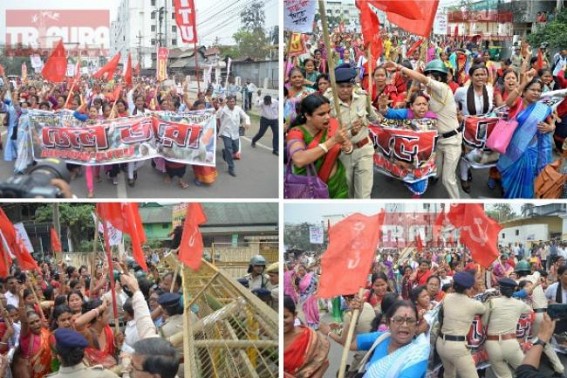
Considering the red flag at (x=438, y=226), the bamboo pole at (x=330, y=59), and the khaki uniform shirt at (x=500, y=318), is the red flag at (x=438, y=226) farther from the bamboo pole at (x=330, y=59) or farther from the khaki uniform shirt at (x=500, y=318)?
the bamboo pole at (x=330, y=59)

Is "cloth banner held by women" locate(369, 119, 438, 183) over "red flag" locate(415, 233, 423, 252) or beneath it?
over

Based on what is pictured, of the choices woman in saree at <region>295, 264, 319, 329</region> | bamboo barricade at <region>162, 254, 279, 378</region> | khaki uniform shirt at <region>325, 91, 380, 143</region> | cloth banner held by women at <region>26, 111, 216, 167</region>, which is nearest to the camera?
bamboo barricade at <region>162, 254, 279, 378</region>

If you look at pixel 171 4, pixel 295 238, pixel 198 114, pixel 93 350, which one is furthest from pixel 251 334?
pixel 171 4

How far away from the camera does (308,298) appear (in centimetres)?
414

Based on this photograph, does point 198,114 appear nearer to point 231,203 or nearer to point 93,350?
point 231,203

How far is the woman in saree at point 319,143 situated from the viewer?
381 centimetres

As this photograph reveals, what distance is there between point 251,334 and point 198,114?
4.68ft

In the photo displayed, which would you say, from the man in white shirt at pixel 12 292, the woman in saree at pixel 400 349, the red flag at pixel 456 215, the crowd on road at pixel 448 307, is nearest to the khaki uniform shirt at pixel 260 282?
the crowd on road at pixel 448 307

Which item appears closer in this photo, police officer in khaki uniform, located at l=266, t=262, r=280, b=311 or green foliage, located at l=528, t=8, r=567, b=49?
police officer in khaki uniform, located at l=266, t=262, r=280, b=311

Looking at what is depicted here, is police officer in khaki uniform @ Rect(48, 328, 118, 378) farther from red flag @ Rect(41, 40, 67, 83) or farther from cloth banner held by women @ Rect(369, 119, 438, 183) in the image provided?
cloth banner held by women @ Rect(369, 119, 438, 183)

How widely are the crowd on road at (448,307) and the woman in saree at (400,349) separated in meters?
0.15

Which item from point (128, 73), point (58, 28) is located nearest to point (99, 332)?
point (128, 73)

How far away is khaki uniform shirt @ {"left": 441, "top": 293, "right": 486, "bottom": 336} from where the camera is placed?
4.11 m

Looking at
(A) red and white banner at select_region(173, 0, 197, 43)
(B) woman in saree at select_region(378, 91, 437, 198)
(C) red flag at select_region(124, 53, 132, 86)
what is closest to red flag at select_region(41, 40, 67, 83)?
(C) red flag at select_region(124, 53, 132, 86)
